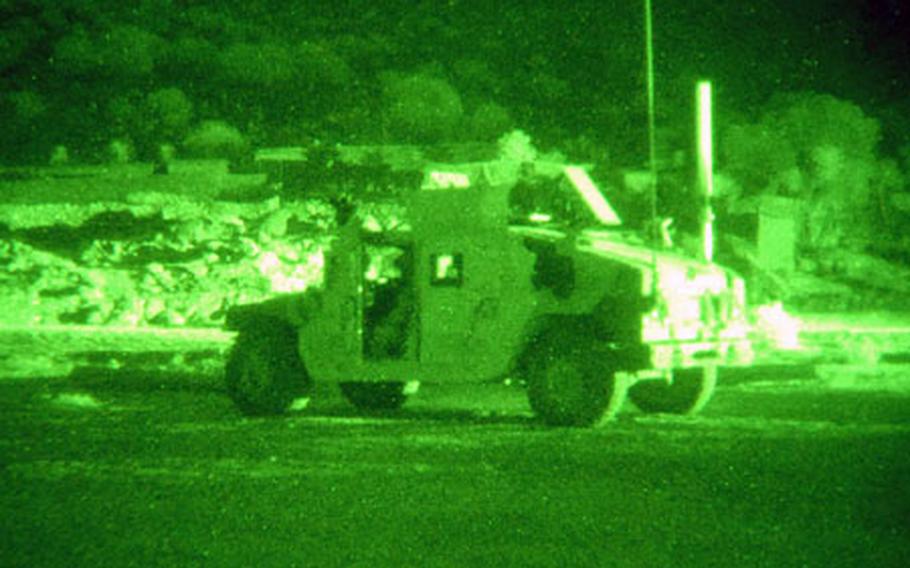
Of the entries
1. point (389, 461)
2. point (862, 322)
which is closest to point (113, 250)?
point (862, 322)

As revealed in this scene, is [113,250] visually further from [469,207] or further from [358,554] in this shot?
[358,554]

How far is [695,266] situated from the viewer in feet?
41.0

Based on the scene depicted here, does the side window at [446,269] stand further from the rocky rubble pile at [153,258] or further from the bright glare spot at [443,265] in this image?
the rocky rubble pile at [153,258]

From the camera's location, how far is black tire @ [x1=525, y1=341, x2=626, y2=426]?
12.0 m

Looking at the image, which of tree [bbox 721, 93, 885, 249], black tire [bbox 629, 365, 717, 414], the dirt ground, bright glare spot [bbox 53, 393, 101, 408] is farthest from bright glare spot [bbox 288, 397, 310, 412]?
tree [bbox 721, 93, 885, 249]

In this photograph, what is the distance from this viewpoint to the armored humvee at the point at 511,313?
12078 mm

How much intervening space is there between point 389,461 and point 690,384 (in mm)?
3839

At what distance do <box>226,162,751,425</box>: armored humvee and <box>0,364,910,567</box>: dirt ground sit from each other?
1.37ft

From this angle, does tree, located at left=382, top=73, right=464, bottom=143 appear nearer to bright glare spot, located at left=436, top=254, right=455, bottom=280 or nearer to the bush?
the bush

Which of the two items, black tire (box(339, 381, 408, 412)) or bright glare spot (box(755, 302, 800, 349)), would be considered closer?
black tire (box(339, 381, 408, 412))

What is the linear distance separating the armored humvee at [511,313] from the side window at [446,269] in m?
0.01

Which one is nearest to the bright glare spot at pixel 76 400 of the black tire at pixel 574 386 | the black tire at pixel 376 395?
the black tire at pixel 376 395

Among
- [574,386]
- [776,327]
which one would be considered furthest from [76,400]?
[776,327]

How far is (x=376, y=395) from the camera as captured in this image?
14523 millimetres
